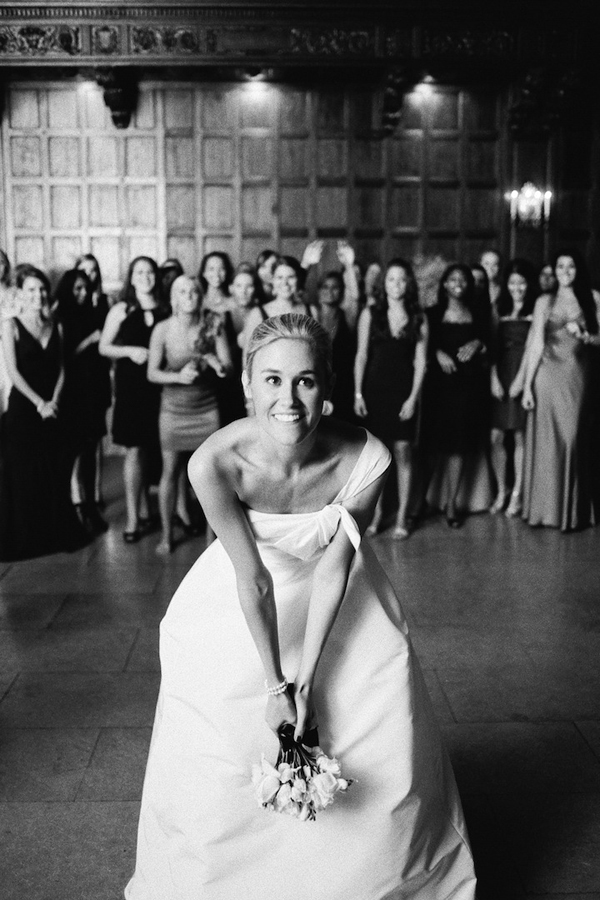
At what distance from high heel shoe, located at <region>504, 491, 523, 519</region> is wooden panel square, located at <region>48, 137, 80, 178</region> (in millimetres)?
5455

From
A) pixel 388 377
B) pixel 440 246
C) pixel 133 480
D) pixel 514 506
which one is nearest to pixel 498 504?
pixel 514 506

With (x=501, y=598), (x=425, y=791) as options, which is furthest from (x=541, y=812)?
(x=501, y=598)

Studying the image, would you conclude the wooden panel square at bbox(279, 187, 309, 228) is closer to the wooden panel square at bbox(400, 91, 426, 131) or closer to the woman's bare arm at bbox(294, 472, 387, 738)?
the wooden panel square at bbox(400, 91, 426, 131)

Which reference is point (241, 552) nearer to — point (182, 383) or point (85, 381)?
point (182, 383)

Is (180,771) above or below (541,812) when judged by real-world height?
above

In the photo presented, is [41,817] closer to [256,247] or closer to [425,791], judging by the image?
[425,791]

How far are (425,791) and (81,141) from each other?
330 inches

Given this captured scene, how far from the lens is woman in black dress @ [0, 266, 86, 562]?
19.1ft

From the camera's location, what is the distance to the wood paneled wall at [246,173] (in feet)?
Result: 30.8

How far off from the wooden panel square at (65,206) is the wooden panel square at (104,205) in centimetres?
14

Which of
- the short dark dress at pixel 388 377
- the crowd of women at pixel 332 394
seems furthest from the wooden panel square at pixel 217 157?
the short dark dress at pixel 388 377

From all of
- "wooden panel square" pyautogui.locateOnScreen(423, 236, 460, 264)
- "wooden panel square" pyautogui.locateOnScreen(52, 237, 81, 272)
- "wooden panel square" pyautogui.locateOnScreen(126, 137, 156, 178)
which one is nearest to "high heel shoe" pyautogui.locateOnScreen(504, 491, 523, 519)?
"wooden panel square" pyautogui.locateOnScreen(423, 236, 460, 264)

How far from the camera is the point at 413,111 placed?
9422 millimetres

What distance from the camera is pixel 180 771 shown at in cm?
236
